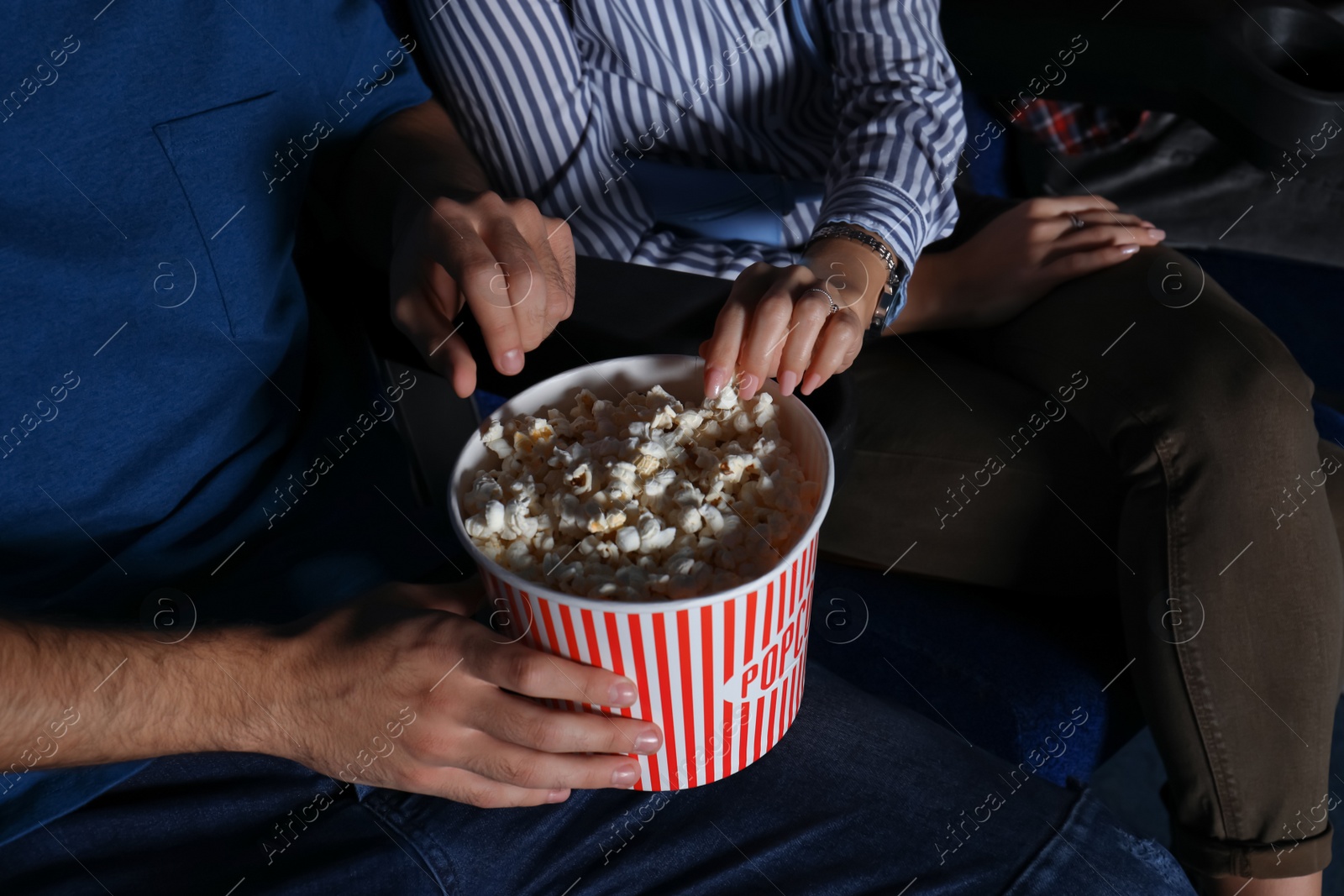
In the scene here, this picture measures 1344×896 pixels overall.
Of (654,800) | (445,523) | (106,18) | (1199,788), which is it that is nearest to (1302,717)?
(1199,788)

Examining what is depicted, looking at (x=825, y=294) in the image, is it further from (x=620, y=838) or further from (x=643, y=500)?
(x=620, y=838)

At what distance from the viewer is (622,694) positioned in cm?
66

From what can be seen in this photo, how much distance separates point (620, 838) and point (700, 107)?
0.86 metres

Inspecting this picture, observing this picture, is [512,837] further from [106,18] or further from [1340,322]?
[1340,322]

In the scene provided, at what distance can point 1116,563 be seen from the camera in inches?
40.5

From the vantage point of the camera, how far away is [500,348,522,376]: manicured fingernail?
0.79 metres

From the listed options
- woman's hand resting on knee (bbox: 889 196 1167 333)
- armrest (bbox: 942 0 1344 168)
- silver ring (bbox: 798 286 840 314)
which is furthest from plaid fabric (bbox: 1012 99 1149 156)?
silver ring (bbox: 798 286 840 314)

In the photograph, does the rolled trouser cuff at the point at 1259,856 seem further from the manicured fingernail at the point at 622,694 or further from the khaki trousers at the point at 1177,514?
the manicured fingernail at the point at 622,694

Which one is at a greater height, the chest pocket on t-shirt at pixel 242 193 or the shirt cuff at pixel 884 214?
the chest pocket on t-shirt at pixel 242 193

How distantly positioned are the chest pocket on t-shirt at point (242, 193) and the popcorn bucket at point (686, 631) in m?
0.36

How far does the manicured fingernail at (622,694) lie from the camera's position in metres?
0.66

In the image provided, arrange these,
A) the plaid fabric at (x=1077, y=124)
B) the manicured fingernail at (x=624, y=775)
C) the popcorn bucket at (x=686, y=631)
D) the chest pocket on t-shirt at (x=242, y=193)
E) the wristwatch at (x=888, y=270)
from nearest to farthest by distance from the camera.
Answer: the popcorn bucket at (x=686, y=631) → the manicured fingernail at (x=624, y=775) → the chest pocket on t-shirt at (x=242, y=193) → the wristwatch at (x=888, y=270) → the plaid fabric at (x=1077, y=124)

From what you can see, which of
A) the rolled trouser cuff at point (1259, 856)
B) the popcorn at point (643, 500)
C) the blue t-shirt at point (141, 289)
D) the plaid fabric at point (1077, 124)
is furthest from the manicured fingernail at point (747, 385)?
the plaid fabric at point (1077, 124)

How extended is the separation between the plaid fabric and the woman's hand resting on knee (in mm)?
433
